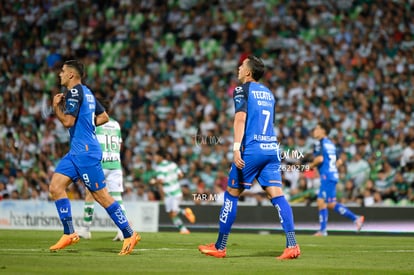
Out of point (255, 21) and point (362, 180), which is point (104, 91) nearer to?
point (255, 21)

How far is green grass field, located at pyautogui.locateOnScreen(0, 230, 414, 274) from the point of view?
10.8 m

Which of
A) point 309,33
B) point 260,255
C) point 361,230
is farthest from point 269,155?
point 309,33

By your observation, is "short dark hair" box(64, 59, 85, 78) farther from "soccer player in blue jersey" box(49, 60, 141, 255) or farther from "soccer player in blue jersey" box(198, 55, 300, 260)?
"soccer player in blue jersey" box(198, 55, 300, 260)

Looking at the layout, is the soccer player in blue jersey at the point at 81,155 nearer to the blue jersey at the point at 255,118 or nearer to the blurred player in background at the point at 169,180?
the blue jersey at the point at 255,118

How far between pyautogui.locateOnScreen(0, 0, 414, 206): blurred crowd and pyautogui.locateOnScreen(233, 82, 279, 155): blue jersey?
12.1m

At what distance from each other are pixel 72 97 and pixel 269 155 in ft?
9.88

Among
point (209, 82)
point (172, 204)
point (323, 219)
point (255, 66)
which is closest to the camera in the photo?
point (255, 66)

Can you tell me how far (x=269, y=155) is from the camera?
12.6 meters

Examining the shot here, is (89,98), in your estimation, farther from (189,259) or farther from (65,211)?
(189,259)

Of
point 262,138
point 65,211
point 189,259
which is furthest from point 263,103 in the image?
point 65,211

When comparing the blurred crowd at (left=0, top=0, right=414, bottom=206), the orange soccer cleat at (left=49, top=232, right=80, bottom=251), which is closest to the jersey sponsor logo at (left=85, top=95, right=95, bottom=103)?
the orange soccer cleat at (left=49, top=232, right=80, bottom=251)

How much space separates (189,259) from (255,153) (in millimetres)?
1792

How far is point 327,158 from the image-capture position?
22.3 metres

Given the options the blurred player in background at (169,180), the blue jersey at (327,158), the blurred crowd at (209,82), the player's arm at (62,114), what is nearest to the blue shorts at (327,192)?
the blue jersey at (327,158)
